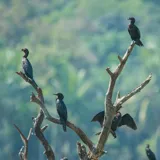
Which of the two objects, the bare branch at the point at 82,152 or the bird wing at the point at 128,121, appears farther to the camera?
the bird wing at the point at 128,121

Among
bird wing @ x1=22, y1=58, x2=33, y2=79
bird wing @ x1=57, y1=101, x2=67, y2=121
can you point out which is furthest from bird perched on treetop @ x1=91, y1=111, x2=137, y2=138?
bird wing @ x1=22, y1=58, x2=33, y2=79

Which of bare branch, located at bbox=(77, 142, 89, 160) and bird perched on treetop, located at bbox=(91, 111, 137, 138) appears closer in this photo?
bare branch, located at bbox=(77, 142, 89, 160)

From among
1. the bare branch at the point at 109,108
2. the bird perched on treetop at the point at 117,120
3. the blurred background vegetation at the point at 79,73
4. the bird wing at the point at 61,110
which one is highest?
the blurred background vegetation at the point at 79,73

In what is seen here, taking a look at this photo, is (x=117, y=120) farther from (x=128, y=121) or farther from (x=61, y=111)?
(x=61, y=111)

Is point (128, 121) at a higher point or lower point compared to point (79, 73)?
lower

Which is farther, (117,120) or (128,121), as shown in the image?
(128,121)

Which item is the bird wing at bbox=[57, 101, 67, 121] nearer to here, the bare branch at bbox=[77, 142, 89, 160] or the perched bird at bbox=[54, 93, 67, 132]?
the perched bird at bbox=[54, 93, 67, 132]

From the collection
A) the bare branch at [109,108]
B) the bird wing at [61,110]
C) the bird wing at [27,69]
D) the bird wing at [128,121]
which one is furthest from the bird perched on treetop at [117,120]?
the bird wing at [27,69]

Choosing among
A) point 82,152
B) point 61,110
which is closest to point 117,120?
point 61,110

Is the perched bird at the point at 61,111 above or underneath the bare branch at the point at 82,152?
above

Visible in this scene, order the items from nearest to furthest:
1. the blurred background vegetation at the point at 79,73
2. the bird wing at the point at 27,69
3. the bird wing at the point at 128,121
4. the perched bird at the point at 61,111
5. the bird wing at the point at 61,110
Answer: the perched bird at the point at 61,111 < the bird wing at the point at 61,110 < the bird wing at the point at 128,121 < the bird wing at the point at 27,69 < the blurred background vegetation at the point at 79,73

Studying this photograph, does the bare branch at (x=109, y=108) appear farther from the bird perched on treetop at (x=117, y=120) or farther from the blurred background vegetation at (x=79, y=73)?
the blurred background vegetation at (x=79, y=73)

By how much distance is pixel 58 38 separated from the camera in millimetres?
29031

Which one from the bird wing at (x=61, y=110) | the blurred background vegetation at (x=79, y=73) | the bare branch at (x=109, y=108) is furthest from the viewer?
the blurred background vegetation at (x=79, y=73)
